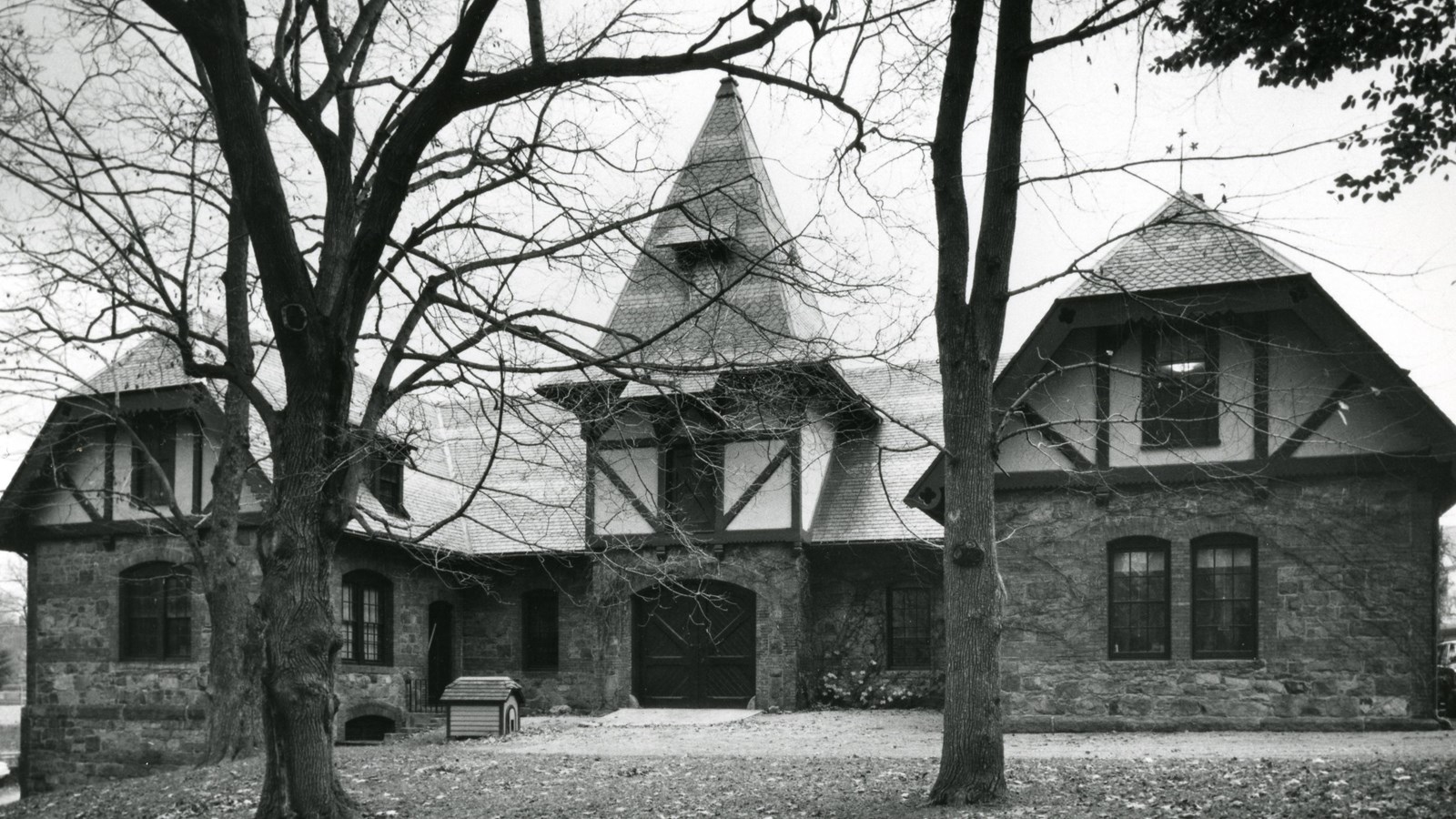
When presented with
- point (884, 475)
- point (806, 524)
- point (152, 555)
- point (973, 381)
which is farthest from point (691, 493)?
point (973, 381)

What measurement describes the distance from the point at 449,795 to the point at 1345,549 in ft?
35.4

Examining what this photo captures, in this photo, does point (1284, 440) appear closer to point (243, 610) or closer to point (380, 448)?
point (380, 448)

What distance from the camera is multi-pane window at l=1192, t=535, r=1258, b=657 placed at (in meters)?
15.8

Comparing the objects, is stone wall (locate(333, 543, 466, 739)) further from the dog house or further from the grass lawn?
the grass lawn

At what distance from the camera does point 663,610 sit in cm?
2141

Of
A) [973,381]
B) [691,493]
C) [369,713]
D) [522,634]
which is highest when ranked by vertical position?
[973,381]

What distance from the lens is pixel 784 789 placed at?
1057 cm

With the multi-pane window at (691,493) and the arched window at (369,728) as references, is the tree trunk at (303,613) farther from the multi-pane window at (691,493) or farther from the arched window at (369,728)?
the arched window at (369,728)

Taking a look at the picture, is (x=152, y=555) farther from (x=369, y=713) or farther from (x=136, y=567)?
(x=369, y=713)

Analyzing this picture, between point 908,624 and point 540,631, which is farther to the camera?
point 540,631

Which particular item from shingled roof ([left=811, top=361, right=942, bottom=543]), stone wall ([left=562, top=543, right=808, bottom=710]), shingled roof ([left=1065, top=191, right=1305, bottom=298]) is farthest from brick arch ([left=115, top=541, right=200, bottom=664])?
shingled roof ([left=1065, top=191, right=1305, bottom=298])

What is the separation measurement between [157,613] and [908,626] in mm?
12092

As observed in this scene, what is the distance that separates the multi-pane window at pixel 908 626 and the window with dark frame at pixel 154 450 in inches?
468

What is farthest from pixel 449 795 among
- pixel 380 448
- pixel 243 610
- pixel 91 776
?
pixel 91 776
